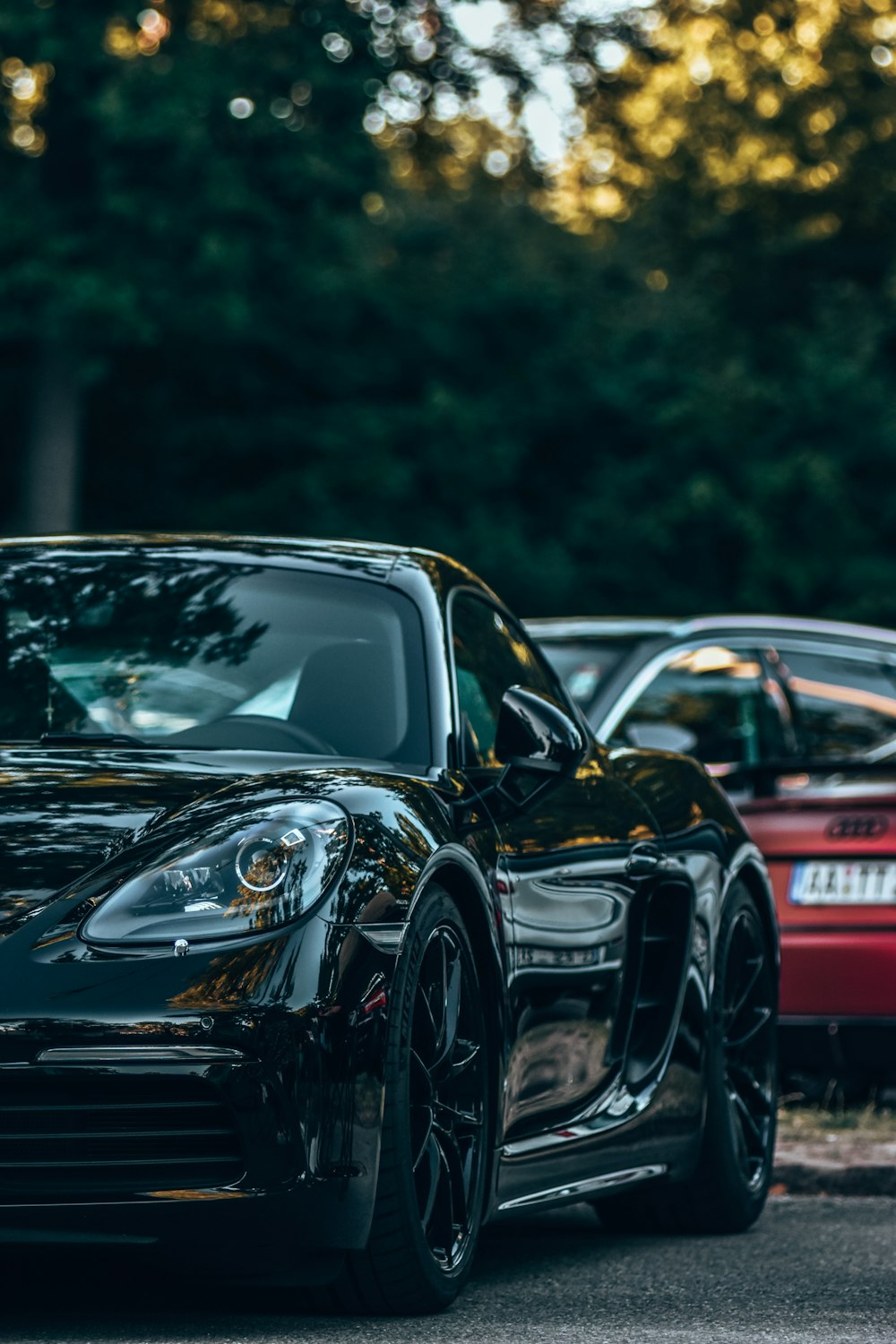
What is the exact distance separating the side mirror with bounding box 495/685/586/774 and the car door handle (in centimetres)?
44

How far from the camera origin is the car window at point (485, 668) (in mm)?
5340

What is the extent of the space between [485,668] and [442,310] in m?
26.7

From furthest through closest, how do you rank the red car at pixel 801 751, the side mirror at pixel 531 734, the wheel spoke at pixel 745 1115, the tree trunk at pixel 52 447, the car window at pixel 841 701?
the tree trunk at pixel 52 447 → the car window at pixel 841 701 → the red car at pixel 801 751 → the wheel spoke at pixel 745 1115 → the side mirror at pixel 531 734

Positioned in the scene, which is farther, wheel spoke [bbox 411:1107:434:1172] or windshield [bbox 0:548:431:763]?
windshield [bbox 0:548:431:763]

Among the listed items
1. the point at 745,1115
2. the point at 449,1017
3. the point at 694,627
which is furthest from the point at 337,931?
the point at 694,627

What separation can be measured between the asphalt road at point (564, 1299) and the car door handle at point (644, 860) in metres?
0.87

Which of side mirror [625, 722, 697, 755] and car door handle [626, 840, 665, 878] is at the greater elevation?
car door handle [626, 840, 665, 878]

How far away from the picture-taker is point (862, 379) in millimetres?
32312

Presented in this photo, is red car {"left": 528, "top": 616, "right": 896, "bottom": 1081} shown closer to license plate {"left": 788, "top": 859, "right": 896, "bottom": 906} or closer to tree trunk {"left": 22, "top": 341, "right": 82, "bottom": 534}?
license plate {"left": 788, "top": 859, "right": 896, "bottom": 906}

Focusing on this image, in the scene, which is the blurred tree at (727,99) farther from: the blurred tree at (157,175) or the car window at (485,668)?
the car window at (485,668)

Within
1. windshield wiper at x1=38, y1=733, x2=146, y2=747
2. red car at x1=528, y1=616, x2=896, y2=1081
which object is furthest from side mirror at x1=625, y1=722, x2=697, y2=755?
windshield wiper at x1=38, y1=733, x2=146, y2=747

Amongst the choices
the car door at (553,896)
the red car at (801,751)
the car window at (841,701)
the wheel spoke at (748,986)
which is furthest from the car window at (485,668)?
the car window at (841,701)

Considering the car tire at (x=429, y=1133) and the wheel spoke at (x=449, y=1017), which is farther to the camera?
the wheel spoke at (x=449, y=1017)

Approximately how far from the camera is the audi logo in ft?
27.9
